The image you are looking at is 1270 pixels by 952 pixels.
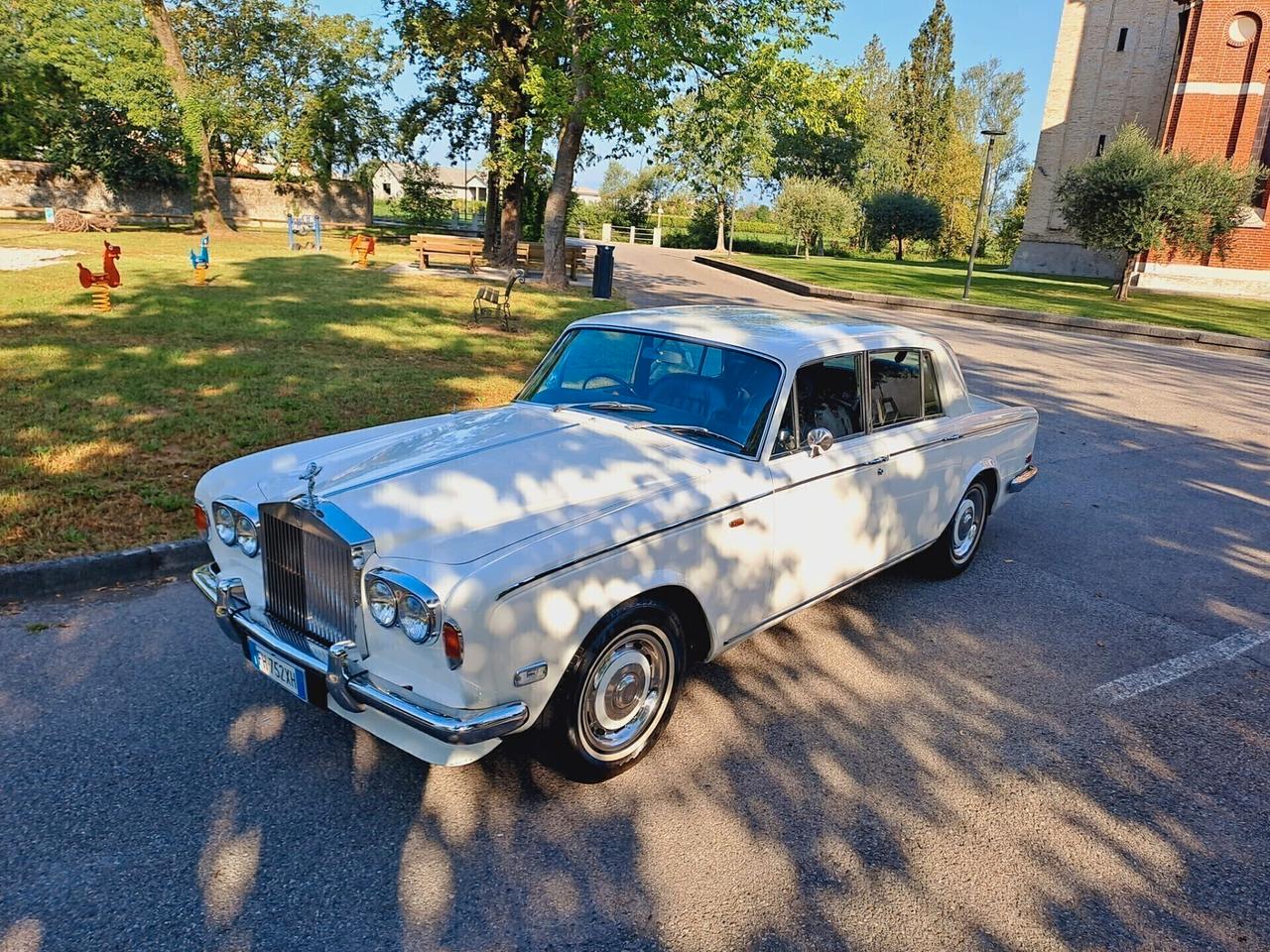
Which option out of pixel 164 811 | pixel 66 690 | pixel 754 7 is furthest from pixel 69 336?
pixel 754 7

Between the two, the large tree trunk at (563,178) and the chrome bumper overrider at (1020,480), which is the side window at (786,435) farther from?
the large tree trunk at (563,178)

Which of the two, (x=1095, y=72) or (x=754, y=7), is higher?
(x=1095, y=72)

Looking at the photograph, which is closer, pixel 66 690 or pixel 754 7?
pixel 66 690

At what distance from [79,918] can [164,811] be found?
503mm

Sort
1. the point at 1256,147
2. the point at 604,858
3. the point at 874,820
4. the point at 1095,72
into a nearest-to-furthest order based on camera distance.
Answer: the point at 604,858, the point at 874,820, the point at 1256,147, the point at 1095,72

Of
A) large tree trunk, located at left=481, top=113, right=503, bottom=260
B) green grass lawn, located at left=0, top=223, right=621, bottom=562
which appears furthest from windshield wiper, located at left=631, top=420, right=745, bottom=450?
large tree trunk, located at left=481, top=113, right=503, bottom=260

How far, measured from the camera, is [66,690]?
3863 millimetres

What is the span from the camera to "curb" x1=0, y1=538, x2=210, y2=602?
4.73 m

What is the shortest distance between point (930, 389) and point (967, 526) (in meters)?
1.13

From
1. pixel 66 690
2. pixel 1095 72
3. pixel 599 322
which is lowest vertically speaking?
pixel 66 690

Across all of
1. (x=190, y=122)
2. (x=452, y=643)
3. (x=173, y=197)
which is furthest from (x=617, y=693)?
(x=173, y=197)

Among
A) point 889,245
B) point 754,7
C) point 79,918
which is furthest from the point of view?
point 889,245

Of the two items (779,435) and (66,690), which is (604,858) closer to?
(779,435)

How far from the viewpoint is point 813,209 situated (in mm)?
47312
